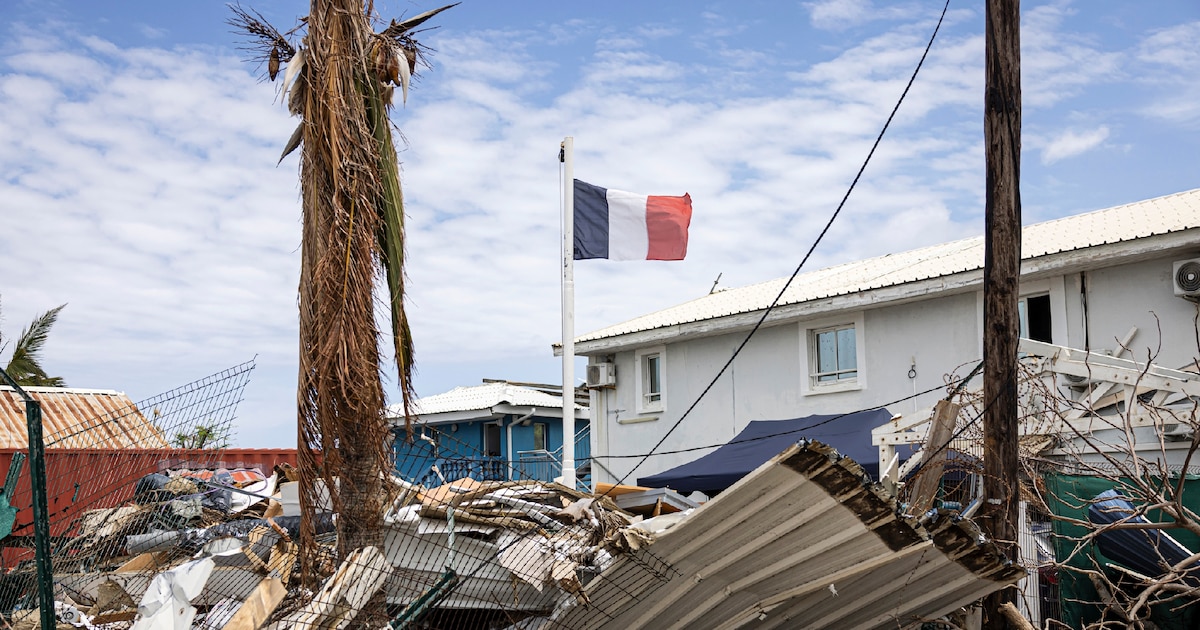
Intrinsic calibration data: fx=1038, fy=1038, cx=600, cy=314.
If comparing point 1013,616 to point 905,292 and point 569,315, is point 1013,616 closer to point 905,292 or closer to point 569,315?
point 569,315

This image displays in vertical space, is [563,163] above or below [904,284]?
above

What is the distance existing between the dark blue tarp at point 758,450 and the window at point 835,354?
0.90m

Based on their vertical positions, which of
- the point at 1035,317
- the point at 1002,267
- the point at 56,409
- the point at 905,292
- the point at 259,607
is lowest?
the point at 259,607

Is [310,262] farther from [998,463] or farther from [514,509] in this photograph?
[998,463]

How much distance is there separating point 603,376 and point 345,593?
13979 mm

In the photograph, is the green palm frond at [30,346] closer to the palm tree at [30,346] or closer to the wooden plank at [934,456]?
the palm tree at [30,346]

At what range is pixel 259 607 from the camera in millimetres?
7078

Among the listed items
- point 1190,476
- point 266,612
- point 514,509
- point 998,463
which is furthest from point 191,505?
point 1190,476

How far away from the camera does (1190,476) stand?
10547 mm

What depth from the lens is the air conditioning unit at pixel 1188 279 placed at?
39.9 ft

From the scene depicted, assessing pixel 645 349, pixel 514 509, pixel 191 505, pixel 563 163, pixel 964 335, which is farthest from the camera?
pixel 645 349

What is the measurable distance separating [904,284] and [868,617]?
9.11m

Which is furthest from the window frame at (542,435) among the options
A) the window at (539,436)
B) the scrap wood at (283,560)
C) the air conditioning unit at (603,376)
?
the scrap wood at (283,560)

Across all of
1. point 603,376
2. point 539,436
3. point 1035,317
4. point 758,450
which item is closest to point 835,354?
point 758,450
